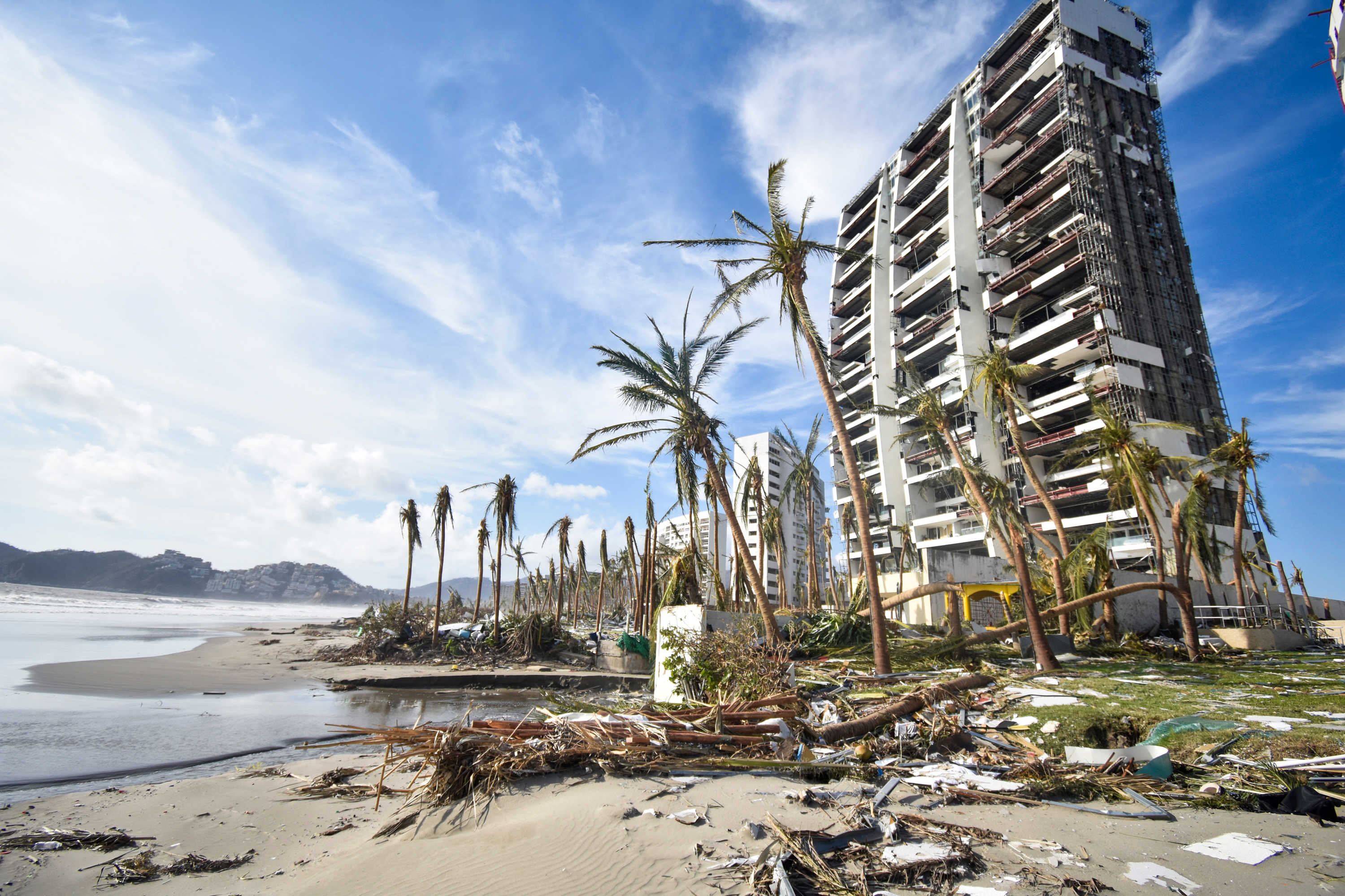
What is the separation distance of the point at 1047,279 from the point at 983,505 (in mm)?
Result: 43281

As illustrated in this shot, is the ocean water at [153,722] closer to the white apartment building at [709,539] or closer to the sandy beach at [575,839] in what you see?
the sandy beach at [575,839]

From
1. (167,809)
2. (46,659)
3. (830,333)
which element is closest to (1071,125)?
(830,333)

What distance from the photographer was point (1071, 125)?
46.5m

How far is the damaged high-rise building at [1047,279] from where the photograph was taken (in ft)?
140

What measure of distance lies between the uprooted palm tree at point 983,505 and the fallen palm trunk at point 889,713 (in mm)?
2976

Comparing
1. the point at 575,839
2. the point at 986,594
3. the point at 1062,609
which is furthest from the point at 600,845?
the point at 986,594

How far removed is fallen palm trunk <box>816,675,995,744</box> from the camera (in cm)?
725

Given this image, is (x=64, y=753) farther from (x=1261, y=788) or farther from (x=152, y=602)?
(x=152, y=602)

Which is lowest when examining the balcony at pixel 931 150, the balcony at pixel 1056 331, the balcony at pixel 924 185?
the balcony at pixel 1056 331

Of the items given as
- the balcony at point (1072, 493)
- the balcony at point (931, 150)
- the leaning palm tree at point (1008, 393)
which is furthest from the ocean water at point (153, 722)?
the balcony at point (931, 150)

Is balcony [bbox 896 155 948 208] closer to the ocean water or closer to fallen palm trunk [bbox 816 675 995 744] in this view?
the ocean water

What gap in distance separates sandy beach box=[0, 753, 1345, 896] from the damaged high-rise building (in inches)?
1422

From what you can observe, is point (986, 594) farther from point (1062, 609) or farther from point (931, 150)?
point (931, 150)

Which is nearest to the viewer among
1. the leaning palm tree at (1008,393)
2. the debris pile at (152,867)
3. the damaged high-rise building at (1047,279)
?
the debris pile at (152,867)
